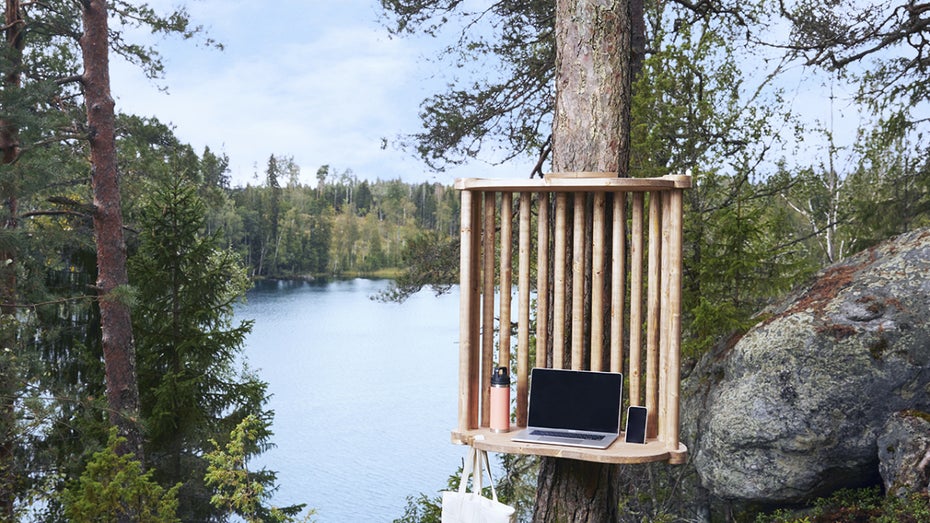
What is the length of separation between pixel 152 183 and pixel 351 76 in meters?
24.6

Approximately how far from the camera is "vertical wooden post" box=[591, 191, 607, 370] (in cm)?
284

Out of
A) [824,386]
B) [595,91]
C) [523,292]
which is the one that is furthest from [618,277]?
[824,386]

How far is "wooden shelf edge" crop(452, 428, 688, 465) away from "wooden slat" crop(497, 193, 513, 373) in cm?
27

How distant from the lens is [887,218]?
6.94m

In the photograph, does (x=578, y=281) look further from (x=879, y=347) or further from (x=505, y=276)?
(x=879, y=347)

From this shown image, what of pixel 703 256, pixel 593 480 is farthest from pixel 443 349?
pixel 593 480

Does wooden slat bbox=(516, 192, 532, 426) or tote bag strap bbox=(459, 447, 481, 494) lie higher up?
wooden slat bbox=(516, 192, 532, 426)

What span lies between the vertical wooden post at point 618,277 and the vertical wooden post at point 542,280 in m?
0.23

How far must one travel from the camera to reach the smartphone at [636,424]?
2.70 metres

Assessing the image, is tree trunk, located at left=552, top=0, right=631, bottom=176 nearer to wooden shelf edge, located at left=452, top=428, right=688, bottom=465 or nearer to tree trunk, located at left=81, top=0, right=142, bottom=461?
wooden shelf edge, located at left=452, top=428, right=688, bottom=465

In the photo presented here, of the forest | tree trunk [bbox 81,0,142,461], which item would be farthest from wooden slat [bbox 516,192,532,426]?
tree trunk [bbox 81,0,142,461]

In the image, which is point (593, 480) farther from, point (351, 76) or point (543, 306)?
point (351, 76)

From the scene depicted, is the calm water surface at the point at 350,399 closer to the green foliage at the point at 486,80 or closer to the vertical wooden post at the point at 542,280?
the green foliage at the point at 486,80

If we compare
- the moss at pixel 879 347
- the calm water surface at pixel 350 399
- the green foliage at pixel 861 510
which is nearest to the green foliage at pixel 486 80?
the moss at pixel 879 347
